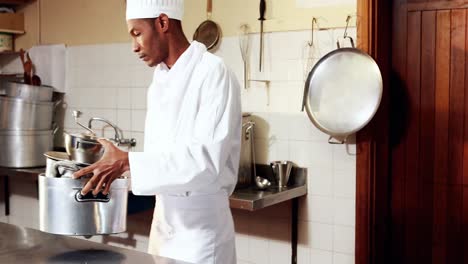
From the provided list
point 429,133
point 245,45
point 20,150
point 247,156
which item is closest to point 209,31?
point 245,45

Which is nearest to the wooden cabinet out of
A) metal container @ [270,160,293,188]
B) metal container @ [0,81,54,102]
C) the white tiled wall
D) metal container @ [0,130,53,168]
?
metal container @ [0,81,54,102]

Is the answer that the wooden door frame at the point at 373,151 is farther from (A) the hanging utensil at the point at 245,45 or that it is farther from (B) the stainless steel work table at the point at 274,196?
(A) the hanging utensil at the point at 245,45

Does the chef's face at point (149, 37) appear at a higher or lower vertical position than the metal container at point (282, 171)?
higher

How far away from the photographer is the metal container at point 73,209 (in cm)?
146

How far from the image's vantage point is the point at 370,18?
2434 mm

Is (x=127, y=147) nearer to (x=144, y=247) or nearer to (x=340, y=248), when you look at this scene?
(x=144, y=247)

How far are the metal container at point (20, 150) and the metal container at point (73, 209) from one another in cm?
192

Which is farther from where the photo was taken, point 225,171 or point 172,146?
point 225,171

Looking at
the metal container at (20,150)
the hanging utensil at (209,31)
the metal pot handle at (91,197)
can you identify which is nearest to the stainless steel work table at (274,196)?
the hanging utensil at (209,31)

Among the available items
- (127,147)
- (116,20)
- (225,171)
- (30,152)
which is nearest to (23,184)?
(30,152)

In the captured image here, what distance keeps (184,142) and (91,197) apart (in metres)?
0.31

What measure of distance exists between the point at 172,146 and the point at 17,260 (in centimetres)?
52

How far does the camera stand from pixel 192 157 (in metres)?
1.53

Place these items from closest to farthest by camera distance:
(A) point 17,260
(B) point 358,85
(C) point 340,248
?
(A) point 17,260
(B) point 358,85
(C) point 340,248
